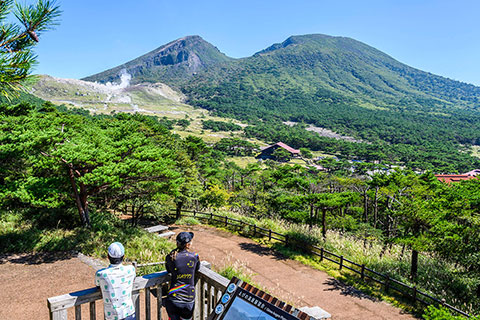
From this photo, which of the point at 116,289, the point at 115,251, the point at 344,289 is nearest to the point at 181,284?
the point at 116,289

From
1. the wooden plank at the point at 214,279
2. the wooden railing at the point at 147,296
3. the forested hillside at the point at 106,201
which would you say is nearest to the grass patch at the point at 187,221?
the forested hillside at the point at 106,201

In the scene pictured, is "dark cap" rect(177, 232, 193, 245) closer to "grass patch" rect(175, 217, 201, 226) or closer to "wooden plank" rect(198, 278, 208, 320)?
"wooden plank" rect(198, 278, 208, 320)

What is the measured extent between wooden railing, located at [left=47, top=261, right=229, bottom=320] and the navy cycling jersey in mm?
107

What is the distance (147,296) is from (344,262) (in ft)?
40.0

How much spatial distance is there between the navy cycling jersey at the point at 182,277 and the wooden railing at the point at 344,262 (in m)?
8.46

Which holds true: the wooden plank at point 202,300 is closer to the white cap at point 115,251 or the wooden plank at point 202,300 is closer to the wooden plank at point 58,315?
the white cap at point 115,251

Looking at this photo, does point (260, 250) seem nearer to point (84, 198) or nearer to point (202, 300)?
point (84, 198)

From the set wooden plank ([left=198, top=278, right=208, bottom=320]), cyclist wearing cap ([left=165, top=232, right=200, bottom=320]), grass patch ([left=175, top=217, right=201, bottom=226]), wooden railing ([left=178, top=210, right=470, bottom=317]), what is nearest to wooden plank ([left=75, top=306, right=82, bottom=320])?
cyclist wearing cap ([left=165, top=232, right=200, bottom=320])

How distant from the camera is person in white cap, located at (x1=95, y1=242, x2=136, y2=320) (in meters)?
2.82

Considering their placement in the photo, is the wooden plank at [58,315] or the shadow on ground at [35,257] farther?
the shadow on ground at [35,257]

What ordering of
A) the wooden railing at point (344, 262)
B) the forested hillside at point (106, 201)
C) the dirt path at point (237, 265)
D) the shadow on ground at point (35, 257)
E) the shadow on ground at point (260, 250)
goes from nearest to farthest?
the dirt path at point (237, 265), the shadow on ground at point (35, 257), the forested hillside at point (106, 201), the wooden railing at point (344, 262), the shadow on ground at point (260, 250)

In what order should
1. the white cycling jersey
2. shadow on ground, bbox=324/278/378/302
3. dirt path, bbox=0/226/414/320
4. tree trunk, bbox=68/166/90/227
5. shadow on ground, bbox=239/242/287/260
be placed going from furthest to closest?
shadow on ground, bbox=239/242/287/260 < shadow on ground, bbox=324/278/378/302 < tree trunk, bbox=68/166/90/227 < dirt path, bbox=0/226/414/320 < the white cycling jersey

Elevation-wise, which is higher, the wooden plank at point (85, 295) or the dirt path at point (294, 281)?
the wooden plank at point (85, 295)

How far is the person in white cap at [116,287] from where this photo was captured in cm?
282
